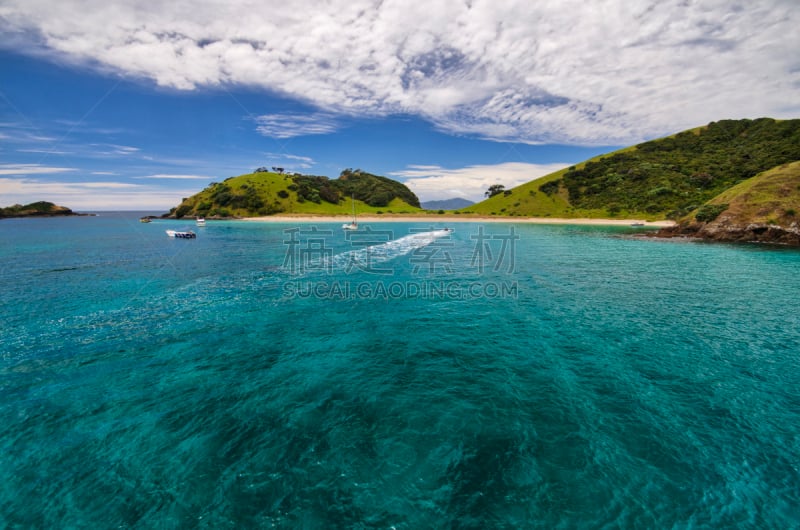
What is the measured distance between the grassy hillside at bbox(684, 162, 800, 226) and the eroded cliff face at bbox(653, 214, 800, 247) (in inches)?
26.1

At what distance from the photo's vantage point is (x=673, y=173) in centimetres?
15425

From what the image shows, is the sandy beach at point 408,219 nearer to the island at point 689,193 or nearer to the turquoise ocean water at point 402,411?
the island at point 689,193

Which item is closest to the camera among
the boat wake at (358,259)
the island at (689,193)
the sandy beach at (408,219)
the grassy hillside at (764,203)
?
the boat wake at (358,259)

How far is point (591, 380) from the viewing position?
594 inches

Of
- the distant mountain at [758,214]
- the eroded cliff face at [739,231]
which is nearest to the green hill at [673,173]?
the distant mountain at [758,214]

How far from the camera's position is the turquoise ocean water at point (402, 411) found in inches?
346

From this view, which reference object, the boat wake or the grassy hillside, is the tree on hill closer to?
the grassy hillside

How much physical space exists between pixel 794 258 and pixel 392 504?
71242mm

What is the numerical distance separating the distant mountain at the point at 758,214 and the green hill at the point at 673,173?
32.5 metres

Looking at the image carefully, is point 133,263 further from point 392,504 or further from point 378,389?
point 392,504

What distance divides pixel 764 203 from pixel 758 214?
340 centimetres

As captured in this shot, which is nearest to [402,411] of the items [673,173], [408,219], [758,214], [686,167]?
[758,214]

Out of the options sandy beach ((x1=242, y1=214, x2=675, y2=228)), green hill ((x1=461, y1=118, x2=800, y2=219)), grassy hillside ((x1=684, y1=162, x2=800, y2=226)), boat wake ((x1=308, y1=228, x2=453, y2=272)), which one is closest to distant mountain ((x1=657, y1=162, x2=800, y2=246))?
grassy hillside ((x1=684, y1=162, x2=800, y2=226))

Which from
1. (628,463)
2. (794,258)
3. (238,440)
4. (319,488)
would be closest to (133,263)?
(238,440)
